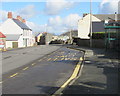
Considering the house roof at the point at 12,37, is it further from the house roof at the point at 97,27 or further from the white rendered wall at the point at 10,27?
the house roof at the point at 97,27

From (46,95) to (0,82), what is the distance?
3.43m

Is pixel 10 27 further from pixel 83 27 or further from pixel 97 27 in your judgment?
pixel 97 27

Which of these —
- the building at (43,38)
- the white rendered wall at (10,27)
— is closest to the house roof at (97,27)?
the white rendered wall at (10,27)

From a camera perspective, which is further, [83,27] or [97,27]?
[83,27]

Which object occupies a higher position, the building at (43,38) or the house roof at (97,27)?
the house roof at (97,27)

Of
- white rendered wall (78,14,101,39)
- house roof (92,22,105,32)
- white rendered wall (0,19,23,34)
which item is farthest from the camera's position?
white rendered wall (78,14,101,39)

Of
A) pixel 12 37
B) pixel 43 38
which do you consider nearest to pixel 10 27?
pixel 12 37

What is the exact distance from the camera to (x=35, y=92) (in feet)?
27.3

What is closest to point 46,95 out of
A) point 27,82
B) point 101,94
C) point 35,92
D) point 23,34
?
point 35,92

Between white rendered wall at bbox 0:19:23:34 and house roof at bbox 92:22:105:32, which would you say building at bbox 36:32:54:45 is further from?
house roof at bbox 92:22:105:32

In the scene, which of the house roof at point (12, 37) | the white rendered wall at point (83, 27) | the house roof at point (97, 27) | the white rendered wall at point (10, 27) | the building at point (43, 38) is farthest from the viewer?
the building at point (43, 38)

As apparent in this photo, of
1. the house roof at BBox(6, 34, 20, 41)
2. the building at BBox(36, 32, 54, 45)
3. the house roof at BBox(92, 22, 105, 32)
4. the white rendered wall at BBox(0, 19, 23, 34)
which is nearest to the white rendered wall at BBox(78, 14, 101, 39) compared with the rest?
the house roof at BBox(92, 22, 105, 32)

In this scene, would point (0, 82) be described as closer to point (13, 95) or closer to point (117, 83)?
point (13, 95)

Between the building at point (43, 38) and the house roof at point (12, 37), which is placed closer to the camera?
the house roof at point (12, 37)
